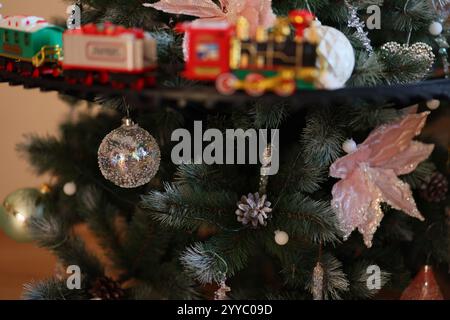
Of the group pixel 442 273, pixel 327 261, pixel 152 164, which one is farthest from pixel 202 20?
pixel 442 273

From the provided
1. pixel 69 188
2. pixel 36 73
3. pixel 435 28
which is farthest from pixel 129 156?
pixel 435 28

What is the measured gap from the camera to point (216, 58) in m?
0.76

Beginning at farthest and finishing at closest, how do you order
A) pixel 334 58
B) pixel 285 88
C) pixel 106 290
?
pixel 106 290, pixel 334 58, pixel 285 88

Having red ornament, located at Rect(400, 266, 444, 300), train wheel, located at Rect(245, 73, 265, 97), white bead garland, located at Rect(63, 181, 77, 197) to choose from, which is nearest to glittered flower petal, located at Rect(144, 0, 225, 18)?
train wheel, located at Rect(245, 73, 265, 97)

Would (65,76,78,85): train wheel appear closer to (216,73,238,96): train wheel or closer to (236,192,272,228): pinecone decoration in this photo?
(216,73,238,96): train wheel

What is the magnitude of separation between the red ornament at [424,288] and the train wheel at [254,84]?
0.67 m

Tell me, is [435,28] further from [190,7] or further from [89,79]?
[89,79]

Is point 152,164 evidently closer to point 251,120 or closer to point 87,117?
point 251,120

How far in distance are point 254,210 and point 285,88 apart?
1.13 ft

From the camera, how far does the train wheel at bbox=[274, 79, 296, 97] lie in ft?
2.45

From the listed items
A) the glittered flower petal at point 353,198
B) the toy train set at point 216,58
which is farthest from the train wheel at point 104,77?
the glittered flower petal at point 353,198

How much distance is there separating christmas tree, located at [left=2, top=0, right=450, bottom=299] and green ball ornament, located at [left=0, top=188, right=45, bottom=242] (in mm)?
15

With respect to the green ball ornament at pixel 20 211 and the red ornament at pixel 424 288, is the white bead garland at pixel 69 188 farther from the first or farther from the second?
the red ornament at pixel 424 288
